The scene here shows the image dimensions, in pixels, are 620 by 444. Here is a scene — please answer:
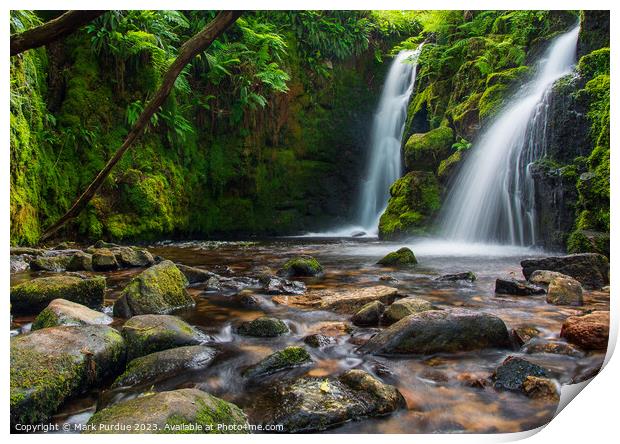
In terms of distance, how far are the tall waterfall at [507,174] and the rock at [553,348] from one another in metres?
1.91

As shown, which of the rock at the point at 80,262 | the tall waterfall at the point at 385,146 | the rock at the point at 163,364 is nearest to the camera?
the rock at the point at 163,364

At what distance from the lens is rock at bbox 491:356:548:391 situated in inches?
58.6

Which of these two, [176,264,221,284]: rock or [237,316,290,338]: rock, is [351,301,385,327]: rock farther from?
[176,264,221,284]: rock

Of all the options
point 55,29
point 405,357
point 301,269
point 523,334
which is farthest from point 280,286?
point 55,29

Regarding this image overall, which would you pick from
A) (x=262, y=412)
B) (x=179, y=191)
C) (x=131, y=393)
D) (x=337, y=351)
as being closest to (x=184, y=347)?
(x=131, y=393)

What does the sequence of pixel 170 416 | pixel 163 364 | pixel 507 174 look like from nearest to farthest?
1. pixel 170 416
2. pixel 163 364
3. pixel 507 174

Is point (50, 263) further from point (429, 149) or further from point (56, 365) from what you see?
point (429, 149)

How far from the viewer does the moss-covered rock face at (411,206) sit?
4541mm

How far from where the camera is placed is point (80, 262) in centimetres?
343

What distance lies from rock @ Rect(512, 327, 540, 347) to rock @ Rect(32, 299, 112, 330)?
201cm

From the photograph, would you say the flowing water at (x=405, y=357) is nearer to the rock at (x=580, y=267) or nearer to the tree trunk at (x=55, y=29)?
the rock at (x=580, y=267)

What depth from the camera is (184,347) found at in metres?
1.76

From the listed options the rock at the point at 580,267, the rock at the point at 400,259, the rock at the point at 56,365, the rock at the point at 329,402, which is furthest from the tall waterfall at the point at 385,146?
the rock at the point at 56,365

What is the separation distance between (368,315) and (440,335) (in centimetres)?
48
